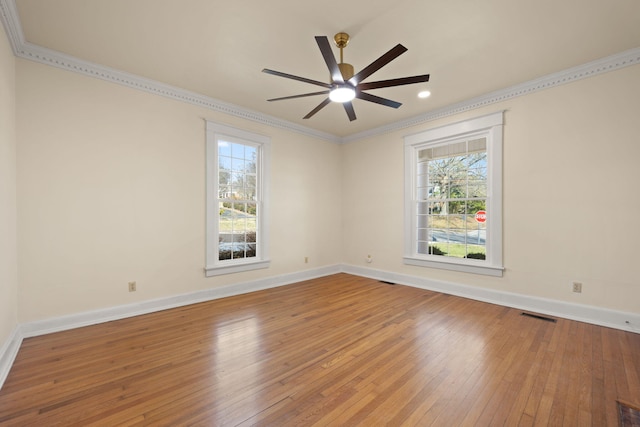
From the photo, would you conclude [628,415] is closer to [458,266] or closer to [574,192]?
[574,192]

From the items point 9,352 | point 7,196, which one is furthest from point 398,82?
point 9,352

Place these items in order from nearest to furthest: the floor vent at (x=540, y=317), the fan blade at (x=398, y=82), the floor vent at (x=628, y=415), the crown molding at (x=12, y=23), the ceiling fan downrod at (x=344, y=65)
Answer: the floor vent at (x=628, y=415) < the crown molding at (x=12, y=23) < the fan blade at (x=398, y=82) < the ceiling fan downrod at (x=344, y=65) < the floor vent at (x=540, y=317)

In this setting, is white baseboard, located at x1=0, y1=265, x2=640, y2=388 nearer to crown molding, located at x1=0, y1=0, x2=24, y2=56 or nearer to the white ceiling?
crown molding, located at x1=0, y1=0, x2=24, y2=56

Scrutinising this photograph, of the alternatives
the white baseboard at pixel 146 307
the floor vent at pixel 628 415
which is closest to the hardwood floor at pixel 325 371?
the floor vent at pixel 628 415

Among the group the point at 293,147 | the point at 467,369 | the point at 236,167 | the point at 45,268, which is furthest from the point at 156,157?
the point at 467,369

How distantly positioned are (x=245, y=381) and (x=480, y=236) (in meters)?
3.84

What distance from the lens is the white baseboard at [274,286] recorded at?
286cm

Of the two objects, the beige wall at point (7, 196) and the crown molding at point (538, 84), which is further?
the crown molding at point (538, 84)

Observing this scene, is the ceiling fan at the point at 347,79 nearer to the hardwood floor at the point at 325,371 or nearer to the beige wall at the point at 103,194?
the beige wall at the point at 103,194

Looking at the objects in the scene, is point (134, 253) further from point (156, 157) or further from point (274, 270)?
point (274, 270)

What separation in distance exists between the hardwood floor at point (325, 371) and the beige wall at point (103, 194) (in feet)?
1.76

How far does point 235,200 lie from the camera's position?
461 cm

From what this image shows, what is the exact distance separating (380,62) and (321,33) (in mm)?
780

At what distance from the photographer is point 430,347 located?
2.67 meters
